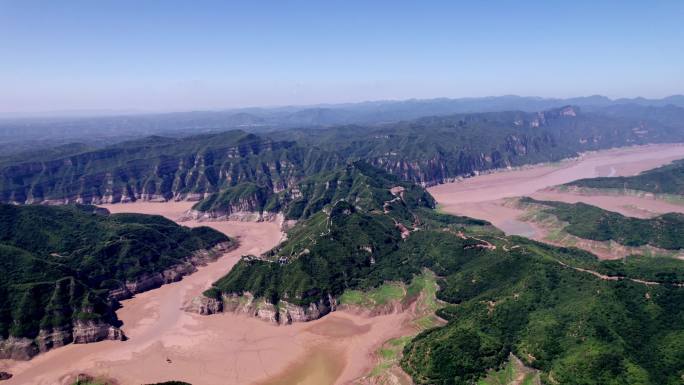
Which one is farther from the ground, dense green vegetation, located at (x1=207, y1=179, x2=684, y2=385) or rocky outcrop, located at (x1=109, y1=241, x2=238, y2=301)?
dense green vegetation, located at (x1=207, y1=179, x2=684, y2=385)

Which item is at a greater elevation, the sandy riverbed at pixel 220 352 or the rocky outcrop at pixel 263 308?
the rocky outcrop at pixel 263 308

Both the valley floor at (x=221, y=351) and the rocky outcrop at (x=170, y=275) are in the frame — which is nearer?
the valley floor at (x=221, y=351)

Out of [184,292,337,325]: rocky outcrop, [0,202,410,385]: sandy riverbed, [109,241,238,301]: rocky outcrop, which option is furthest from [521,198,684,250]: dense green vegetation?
[109,241,238,301]: rocky outcrop

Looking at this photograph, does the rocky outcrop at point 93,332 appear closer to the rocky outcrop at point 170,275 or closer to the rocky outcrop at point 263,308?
the rocky outcrop at point 263,308

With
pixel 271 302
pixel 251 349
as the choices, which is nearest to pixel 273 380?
pixel 251 349

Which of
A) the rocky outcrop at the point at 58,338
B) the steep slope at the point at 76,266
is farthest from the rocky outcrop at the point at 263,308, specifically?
the steep slope at the point at 76,266

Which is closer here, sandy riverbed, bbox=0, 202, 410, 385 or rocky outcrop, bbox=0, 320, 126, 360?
sandy riverbed, bbox=0, 202, 410, 385

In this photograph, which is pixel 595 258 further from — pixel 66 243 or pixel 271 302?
pixel 66 243

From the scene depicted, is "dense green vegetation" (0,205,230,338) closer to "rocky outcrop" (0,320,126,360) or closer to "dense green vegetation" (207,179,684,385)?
"rocky outcrop" (0,320,126,360)
